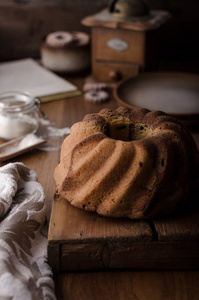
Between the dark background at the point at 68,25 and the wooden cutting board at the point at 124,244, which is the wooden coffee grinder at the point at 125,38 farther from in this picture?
the wooden cutting board at the point at 124,244

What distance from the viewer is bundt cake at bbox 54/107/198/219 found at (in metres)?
0.84

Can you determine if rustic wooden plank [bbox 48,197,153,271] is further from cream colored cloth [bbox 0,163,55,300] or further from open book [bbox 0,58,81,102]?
open book [bbox 0,58,81,102]

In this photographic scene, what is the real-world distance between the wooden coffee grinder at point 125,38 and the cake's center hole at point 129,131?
2.84 feet

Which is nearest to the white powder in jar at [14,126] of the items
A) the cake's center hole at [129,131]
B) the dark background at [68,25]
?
the cake's center hole at [129,131]

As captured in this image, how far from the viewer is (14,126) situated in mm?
1344

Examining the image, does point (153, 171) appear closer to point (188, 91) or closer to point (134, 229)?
point (134, 229)

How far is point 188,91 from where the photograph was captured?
1.64m

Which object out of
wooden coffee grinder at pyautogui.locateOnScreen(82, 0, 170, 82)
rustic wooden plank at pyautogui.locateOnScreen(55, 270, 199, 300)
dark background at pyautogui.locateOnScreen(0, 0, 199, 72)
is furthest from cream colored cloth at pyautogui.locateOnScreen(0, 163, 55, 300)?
dark background at pyautogui.locateOnScreen(0, 0, 199, 72)

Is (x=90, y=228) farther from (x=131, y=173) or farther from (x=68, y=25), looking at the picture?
(x=68, y=25)

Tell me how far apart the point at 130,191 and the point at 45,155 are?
54 cm

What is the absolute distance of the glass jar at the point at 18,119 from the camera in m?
1.32

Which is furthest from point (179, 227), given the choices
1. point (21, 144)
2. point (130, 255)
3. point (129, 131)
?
Result: point (21, 144)

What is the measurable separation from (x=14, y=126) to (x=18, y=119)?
3 centimetres

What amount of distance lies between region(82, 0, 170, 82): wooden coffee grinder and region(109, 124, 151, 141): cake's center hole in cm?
87
